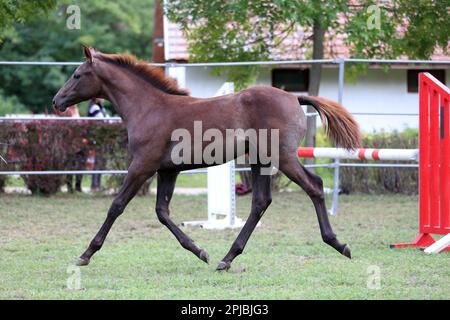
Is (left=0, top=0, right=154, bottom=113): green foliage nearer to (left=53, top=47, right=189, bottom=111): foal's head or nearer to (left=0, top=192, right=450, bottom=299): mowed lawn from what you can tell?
(left=0, top=192, right=450, bottom=299): mowed lawn

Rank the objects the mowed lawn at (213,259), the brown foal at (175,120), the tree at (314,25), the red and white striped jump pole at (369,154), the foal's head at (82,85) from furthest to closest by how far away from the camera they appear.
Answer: the tree at (314,25), the red and white striped jump pole at (369,154), the foal's head at (82,85), the brown foal at (175,120), the mowed lawn at (213,259)

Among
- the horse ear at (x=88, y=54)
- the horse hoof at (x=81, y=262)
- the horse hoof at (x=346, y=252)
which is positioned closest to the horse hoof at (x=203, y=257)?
the horse hoof at (x=81, y=262)

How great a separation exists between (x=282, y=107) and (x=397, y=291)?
6.32 ft

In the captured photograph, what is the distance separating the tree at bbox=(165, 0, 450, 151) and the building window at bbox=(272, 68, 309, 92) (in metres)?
6.30

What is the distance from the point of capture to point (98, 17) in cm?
3431

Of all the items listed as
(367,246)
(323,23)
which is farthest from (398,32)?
(367,246)

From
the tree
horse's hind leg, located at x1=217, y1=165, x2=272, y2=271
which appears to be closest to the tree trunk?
the tree

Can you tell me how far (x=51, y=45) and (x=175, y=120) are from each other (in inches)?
984

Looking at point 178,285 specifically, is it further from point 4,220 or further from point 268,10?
point 268,10

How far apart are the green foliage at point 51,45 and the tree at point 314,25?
15.7m

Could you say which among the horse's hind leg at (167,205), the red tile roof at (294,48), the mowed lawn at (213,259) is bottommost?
the mowed lawn at (213,259)

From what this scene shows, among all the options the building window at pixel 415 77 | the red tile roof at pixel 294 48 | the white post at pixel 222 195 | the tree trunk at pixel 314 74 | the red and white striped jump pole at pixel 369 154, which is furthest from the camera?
the building window at pixel 415 77

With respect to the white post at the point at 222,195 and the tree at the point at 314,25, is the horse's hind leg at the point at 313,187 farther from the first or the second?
the tree at the point at 314,25

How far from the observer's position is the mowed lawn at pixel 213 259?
18.7 feet
